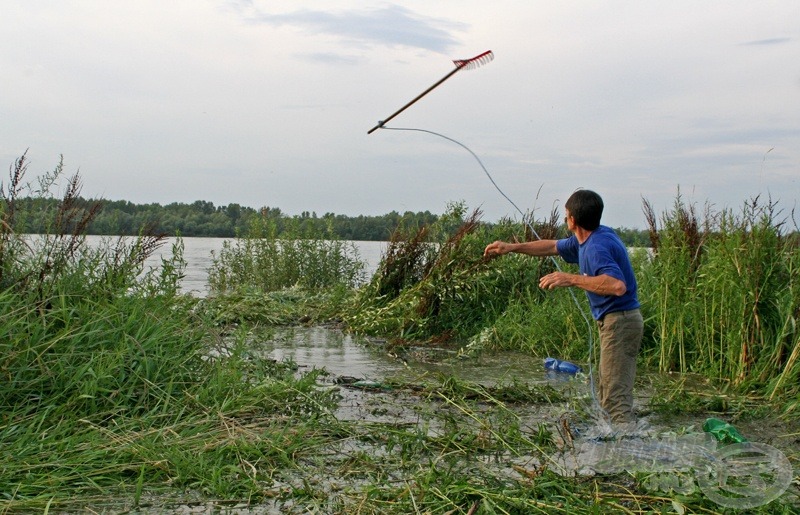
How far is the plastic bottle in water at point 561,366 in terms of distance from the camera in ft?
29.0

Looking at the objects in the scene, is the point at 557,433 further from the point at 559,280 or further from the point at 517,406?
the point at 559,280

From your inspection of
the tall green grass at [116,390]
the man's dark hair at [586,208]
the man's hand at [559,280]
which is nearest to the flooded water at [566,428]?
the tall green grass at [116,390]

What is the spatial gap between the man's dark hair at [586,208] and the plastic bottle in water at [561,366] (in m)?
3.58

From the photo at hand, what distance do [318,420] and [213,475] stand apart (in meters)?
1.49

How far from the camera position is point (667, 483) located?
4.33 meters

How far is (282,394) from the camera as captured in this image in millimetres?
6332

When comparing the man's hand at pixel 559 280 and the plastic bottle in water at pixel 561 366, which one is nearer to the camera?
the man's hand at pixel 559 280

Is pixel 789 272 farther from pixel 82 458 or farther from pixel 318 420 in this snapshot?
pixel 82 458

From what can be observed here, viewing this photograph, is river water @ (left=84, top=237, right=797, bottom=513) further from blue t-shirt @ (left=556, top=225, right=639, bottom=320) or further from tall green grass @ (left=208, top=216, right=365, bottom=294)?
tall green grass @ (left=208, top=216, right=365, bottom=294)

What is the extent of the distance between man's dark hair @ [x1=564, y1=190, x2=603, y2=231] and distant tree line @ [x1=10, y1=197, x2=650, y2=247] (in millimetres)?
4294

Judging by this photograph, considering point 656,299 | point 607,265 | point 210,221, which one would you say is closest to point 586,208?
point 607,265

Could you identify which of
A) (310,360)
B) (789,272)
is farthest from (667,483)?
(310,360)

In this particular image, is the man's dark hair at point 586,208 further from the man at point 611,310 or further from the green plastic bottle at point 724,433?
the green plastic bottle at point 724,433

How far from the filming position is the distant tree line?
7.27 meters
